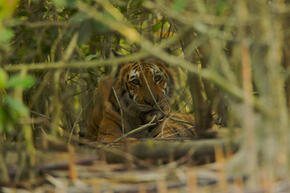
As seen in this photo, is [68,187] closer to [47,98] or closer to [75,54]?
[75,54]

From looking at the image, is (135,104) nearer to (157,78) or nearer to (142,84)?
(142,84)

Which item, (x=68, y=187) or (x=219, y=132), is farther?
(x=219, y=132)

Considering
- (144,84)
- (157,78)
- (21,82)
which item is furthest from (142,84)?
(21,82)

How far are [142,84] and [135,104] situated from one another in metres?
0.28

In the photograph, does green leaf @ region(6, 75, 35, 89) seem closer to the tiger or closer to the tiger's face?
the tiger

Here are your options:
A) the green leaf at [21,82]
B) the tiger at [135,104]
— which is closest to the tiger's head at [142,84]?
the tiger at [135,104]

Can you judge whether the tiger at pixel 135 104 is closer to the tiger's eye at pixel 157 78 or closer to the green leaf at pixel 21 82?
the tiger's eye at pixel 157 78

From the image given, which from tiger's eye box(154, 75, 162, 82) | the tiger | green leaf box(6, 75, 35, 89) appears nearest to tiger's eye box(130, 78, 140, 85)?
the tiger

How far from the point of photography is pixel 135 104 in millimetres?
5289

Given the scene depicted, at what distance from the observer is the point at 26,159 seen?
2156 mm

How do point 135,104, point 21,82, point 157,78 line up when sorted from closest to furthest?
point 21,82
point 135,104
point 157,78

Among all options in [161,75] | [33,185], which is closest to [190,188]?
[33,185]

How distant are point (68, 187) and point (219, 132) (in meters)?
0.82

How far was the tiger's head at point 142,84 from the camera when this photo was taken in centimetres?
518
